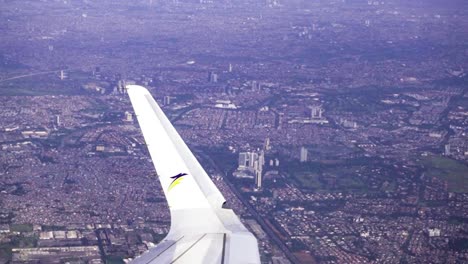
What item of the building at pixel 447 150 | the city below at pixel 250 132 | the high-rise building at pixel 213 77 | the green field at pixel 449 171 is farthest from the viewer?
the high-rise building at pixel 213 77

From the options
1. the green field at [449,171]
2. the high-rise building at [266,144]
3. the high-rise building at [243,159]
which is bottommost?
the high-rise building at [266,144]

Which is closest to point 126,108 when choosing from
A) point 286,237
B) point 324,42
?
point 286,237

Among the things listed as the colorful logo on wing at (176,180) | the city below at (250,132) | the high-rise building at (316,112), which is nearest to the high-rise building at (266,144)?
the city below at (250,132)

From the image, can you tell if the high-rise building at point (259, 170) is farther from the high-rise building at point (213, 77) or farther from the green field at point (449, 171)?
the high-rise building at point (213, 77)

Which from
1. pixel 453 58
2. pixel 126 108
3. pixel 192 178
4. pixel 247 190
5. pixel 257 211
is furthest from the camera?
pixel 453 58

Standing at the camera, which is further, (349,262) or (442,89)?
(442,89)

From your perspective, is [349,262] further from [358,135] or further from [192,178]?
[358,135]
